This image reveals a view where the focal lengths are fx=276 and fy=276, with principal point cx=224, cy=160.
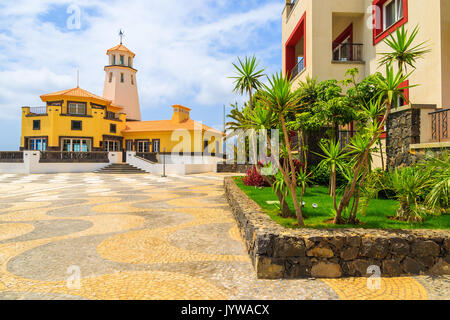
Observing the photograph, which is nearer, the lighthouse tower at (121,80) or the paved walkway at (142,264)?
the paved walkway at (142,264)

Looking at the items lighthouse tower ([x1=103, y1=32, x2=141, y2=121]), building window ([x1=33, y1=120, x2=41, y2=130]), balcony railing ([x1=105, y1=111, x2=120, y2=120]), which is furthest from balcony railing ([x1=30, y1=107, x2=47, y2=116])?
lighthouse tower ([x1=103, y1=32, x2=141, y2=121])

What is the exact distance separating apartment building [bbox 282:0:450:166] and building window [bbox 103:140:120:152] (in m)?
24.5

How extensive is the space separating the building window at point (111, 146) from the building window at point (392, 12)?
30.5m

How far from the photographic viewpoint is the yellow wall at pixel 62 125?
30750 millimetres

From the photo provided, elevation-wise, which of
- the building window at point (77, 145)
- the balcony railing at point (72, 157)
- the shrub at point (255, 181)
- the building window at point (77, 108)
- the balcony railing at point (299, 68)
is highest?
the building window at point (77, 108)

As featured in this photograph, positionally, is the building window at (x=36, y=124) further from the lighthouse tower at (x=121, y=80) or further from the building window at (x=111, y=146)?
the lighthouse tower at (x=121, y=80)

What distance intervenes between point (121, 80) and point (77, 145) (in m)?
11.7

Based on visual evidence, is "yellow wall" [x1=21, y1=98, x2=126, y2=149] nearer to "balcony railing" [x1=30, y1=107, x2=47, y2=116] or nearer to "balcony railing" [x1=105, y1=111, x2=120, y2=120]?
"balcony railing" [x1=30, y1=107, x2=47, y2=116]

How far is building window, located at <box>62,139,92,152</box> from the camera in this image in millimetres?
31578

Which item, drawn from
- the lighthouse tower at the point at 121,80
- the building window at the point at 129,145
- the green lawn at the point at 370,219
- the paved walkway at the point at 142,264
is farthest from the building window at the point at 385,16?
the lighthouse tower at the point at 121,80

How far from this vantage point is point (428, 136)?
7746 millimetres

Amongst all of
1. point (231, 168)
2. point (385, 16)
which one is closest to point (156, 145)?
point (231, 168)

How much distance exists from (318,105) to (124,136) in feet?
99.9

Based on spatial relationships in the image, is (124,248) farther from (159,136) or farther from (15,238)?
(159,136)
